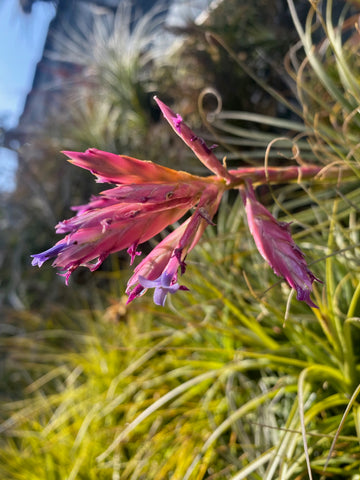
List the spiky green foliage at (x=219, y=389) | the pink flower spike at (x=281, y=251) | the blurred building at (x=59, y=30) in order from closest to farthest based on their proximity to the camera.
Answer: the pink flower spike at (x=281, y=251)
the spiky green foliage at (x=219, y=389)
the blurred building at (x=59, y=30)

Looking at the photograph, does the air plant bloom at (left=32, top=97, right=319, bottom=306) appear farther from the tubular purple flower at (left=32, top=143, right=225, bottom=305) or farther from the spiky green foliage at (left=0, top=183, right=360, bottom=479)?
the spiky green foliage at (left=0, top=183, right=360, bottom=479)

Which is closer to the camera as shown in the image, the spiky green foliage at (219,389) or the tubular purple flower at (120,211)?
the tubular purple flower at (120,211)

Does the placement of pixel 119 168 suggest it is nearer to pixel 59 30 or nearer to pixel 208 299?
pixel 208 299

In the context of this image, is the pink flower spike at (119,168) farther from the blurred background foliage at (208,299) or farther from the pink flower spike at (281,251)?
the blurred background foliage at (208,299)

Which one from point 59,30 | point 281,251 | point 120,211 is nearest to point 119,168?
point 120,211

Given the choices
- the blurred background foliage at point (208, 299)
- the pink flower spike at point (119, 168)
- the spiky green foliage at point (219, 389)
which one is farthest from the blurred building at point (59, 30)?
the pink flower spike at point (119, 168)

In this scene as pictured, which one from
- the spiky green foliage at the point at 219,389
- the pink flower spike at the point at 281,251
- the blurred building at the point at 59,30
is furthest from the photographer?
the blurred building at the point at 59,30

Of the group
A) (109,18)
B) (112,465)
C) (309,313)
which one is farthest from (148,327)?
(109,18)

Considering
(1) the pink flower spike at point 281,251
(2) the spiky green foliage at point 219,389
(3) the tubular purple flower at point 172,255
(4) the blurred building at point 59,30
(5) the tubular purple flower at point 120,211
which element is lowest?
(2) the spiky green foliage at point 219,389
